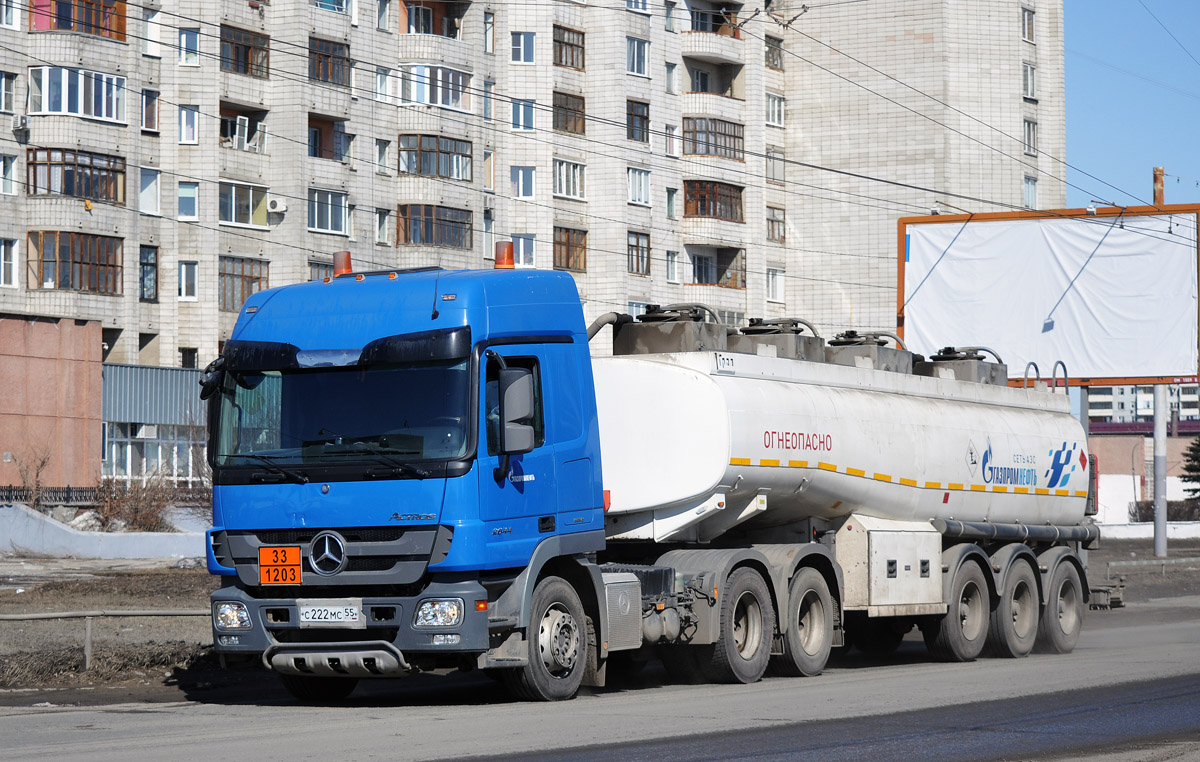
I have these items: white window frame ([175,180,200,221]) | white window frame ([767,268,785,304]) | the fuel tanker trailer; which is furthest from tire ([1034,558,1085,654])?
white window frame ([767,268,785,304])

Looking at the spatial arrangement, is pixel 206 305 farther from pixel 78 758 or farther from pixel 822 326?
pixel 78 758

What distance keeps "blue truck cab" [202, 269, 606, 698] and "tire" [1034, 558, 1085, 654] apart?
369 inches

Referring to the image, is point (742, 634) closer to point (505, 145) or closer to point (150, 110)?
point (150, 110)

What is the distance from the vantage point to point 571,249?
2625 inches

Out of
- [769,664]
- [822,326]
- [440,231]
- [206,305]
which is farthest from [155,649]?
[822,326]

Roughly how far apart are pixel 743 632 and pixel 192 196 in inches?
1712

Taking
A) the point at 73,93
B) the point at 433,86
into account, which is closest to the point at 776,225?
the point at 433,86

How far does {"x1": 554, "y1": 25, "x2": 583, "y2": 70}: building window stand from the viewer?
66562mm

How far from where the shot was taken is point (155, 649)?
16.5 metres

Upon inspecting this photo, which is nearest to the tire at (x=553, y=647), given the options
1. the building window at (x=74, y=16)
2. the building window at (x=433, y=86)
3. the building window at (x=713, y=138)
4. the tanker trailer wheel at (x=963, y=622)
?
the tanker trailer wheel at (x=963, y=622)

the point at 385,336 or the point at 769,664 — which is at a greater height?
the point at 385,336

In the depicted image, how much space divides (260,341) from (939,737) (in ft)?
19.3

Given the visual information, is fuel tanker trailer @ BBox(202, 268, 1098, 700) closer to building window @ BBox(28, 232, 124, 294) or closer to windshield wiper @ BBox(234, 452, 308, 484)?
windshield wiper @ BBox(234, 452, 308, 484)

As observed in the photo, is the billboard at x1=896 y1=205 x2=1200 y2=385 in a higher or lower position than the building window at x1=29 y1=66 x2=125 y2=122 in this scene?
lower
